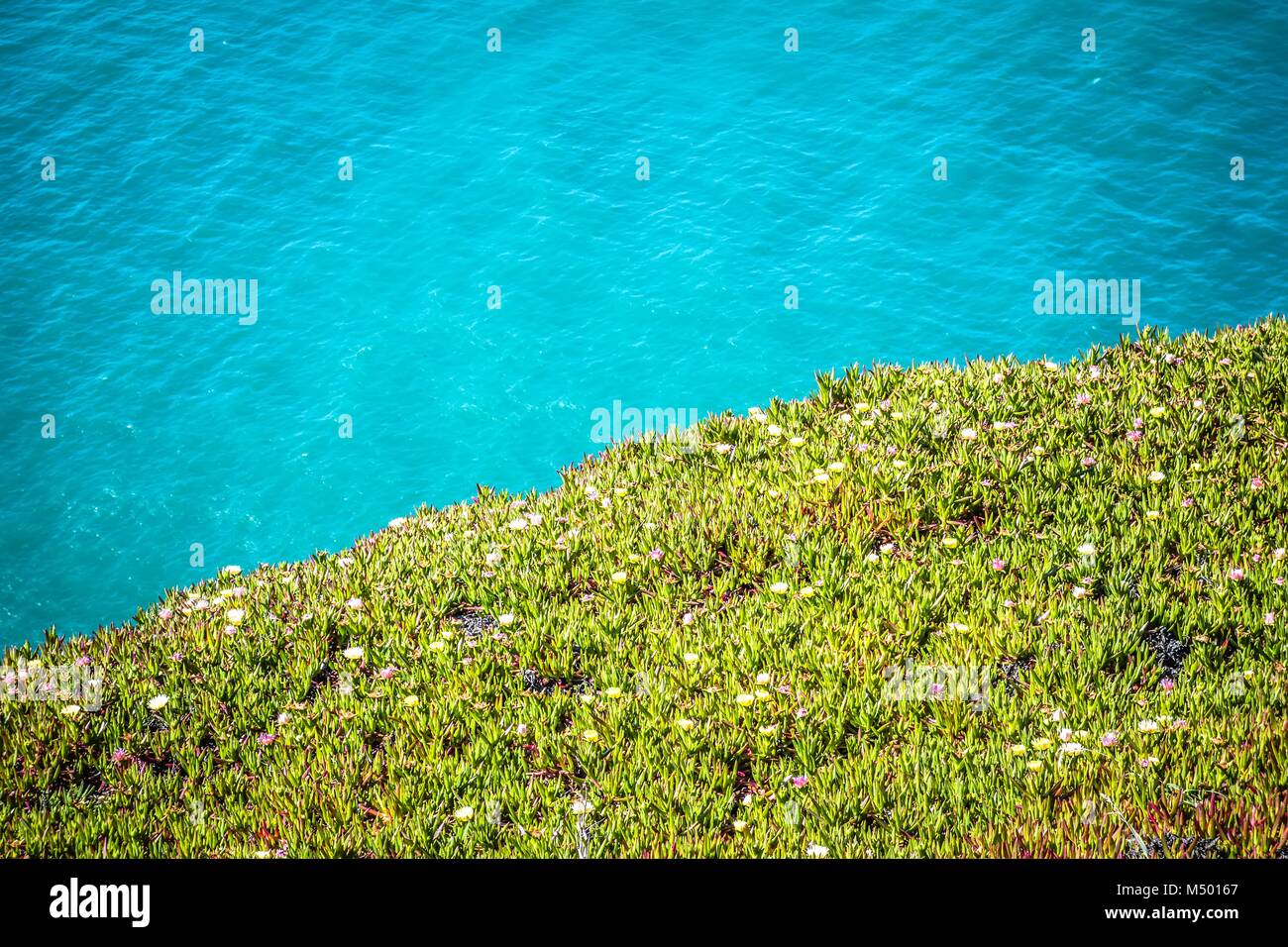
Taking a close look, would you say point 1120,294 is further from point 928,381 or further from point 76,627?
point 76,627

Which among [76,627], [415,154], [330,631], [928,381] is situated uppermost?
[415,154]

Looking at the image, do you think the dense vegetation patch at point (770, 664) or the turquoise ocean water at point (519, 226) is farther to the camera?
the turquoise ocean water at point (519, 226)

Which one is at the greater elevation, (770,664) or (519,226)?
(519,226)
